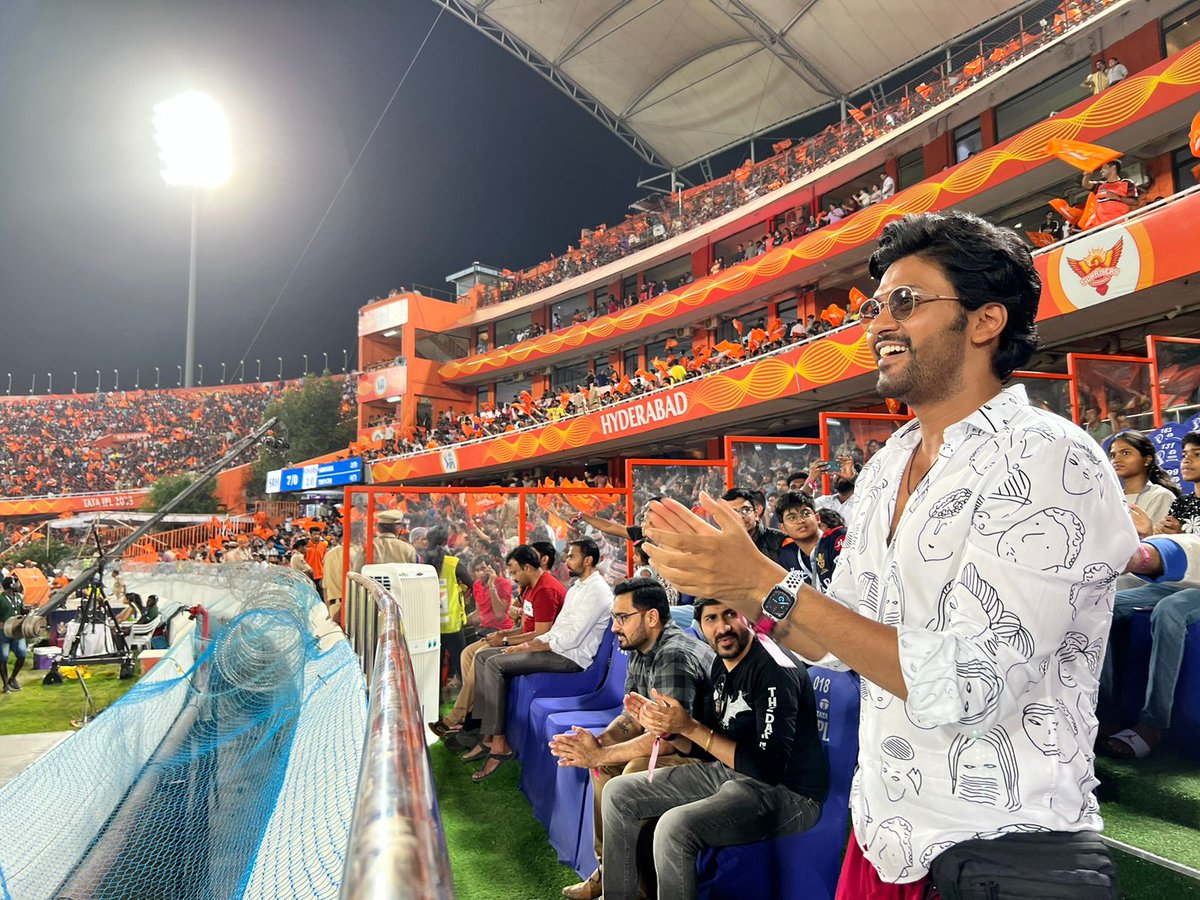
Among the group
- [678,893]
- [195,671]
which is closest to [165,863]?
[195,671]

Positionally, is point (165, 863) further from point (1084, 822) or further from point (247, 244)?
point (247, 244)

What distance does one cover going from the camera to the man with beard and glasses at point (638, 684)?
301 centimetres

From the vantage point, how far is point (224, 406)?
44.2 m

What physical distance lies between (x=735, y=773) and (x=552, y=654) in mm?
2442

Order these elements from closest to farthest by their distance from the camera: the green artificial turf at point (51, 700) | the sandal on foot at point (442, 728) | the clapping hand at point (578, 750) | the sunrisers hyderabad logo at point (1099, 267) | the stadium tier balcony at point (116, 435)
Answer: the clapping hand at point (578, 750)
the sandal on foot at point (442, 728)
the green artificial turf at point (51, 700)
the sunrisers hyderabad logo at point (1099, 267)
the stadium tier balcony at point (116, 435)

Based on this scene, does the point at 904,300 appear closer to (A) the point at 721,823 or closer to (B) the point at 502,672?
(A) the point at 721,823

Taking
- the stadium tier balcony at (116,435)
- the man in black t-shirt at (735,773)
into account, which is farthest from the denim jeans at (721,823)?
the stadium tier balcony at (116,435)

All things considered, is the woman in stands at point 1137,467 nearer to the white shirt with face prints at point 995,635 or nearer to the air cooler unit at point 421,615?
the white shirt with face prints at point 995,635

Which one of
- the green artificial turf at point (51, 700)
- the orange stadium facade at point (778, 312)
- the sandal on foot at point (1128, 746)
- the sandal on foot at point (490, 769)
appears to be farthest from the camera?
the orange stadium facade at point (778, 312)

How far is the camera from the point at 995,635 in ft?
2.95

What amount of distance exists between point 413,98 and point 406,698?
56.8 metres

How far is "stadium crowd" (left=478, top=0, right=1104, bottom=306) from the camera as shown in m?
15.5

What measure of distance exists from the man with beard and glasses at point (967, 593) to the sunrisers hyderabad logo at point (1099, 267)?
9.73m

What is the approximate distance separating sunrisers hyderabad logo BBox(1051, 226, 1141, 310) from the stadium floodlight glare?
42.0 m
